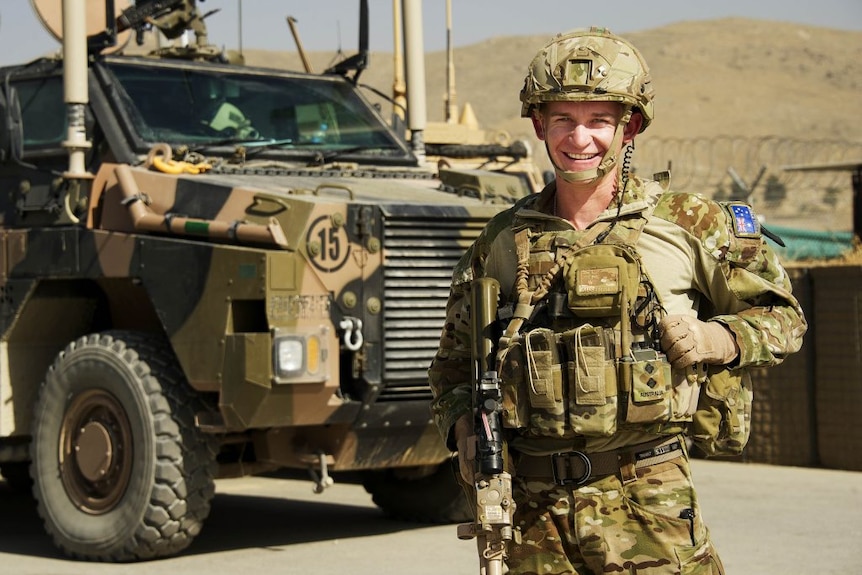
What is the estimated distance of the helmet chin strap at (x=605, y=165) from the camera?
3.51 metres

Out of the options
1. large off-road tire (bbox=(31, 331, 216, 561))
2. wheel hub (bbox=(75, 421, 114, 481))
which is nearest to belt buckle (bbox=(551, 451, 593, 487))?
large off-road tire (bbox=(31, 331, 216, 561))

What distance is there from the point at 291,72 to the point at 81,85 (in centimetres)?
141

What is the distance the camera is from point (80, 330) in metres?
7.85

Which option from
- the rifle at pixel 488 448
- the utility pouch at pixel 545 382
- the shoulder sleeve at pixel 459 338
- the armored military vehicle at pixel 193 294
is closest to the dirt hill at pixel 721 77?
the armored military vehicle at pixel 193 294

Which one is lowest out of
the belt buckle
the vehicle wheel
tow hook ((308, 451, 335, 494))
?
the vehicle wheel

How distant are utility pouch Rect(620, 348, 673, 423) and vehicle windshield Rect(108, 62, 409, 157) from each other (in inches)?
185

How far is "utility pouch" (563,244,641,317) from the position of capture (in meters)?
3.41

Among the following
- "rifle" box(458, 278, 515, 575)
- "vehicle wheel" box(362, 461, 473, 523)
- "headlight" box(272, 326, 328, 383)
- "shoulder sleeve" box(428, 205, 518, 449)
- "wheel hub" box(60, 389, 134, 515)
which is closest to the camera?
"rifle" box(458, 278, 515, 575)

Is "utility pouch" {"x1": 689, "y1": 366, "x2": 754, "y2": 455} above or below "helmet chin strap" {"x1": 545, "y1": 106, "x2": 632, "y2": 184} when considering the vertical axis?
below

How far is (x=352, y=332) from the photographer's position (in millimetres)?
6836

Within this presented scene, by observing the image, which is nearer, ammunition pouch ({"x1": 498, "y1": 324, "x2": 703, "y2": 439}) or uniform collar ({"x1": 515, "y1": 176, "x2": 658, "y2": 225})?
ammunition pouch ({"x1": 498, "y1": 324, "x2": 703, "y2": 439})

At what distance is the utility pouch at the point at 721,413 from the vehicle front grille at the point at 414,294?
3.43 meters

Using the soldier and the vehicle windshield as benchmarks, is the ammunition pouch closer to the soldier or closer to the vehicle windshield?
the soldier

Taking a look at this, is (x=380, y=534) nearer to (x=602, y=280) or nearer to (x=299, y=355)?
(x=299, y=355)
